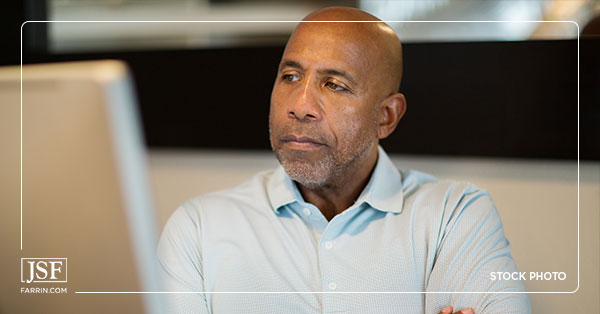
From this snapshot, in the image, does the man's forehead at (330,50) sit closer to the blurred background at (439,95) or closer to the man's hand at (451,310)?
the blurred background at (439,95)

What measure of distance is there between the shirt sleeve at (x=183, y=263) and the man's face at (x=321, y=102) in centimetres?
27

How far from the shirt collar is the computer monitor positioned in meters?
0.70

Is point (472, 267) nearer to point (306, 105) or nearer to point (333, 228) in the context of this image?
point (333, 228)

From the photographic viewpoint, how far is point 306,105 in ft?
3.88

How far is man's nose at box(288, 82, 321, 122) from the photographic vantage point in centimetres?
118

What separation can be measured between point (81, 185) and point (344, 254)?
30.5 inches

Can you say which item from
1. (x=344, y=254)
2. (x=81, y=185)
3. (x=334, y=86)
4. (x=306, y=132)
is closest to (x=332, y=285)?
(x=344, y=254)

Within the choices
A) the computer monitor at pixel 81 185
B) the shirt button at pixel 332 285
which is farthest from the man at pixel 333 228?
the computer monitor at pixel 81 185

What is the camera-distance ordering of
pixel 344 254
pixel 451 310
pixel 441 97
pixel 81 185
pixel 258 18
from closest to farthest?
pixel 81 185 < pixel 451 310 < pixel 344 254 < pixel 441 97 < pixel 258 18

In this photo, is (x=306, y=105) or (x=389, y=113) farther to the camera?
(x=389, y=113)

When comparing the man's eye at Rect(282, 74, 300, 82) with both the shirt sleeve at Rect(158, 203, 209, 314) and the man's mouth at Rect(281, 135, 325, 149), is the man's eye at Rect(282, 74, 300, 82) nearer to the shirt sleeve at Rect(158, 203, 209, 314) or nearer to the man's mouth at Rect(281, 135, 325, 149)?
the man's mouth at Rect(281, 135, 325, 149)

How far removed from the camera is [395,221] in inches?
47.1

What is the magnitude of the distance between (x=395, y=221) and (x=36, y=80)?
0.88 metres

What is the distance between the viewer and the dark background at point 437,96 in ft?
4.44
